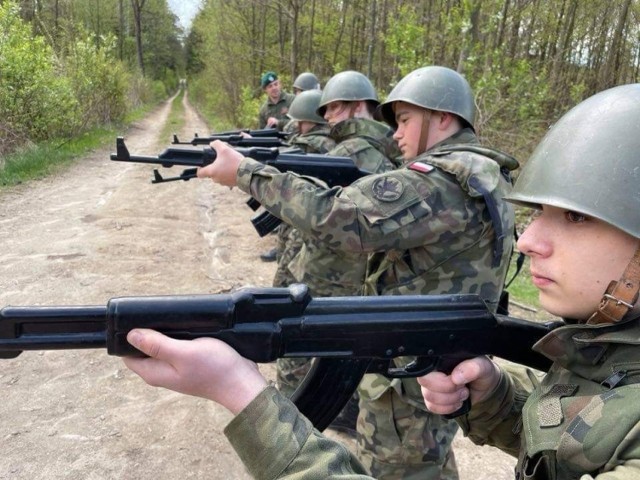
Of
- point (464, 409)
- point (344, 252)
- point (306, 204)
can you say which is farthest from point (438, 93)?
point (464, 409)

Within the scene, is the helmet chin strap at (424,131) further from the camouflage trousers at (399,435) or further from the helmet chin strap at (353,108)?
the helmet chin strap at (353,108)

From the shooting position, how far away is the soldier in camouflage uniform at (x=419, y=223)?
2301 mm

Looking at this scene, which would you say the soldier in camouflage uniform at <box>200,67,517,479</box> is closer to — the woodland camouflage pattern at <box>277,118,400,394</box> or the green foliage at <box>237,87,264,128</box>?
the woodland camouflage pattern at <box>277,118,400,394</box>

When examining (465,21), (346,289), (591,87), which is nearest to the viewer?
(346,289)

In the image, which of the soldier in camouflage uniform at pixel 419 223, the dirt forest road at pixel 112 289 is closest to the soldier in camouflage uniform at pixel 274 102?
the dirt forest road at pixel 112 289

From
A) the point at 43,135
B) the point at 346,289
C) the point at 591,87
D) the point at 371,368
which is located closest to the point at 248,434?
the point at 371,368

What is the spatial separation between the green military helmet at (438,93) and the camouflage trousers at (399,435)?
138 centimetres

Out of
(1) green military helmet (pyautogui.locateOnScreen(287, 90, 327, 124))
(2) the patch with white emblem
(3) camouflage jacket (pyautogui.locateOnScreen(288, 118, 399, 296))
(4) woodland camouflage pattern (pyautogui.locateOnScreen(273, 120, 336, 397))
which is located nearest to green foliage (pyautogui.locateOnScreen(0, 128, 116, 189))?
(1) green military helmet (pyautogui.locateOnScreen(287, 90, 327, 124))

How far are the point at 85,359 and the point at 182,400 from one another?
3.47 ft

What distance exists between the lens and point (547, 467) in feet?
4.01

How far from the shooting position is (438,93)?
2.63 meters

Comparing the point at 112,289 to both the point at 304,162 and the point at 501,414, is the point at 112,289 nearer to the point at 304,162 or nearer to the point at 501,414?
the point at 304,162

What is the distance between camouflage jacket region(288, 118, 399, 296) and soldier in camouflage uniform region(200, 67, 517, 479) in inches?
39.3

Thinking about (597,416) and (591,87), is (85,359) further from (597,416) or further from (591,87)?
(591,87)
